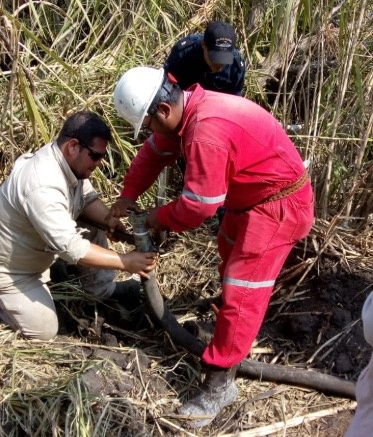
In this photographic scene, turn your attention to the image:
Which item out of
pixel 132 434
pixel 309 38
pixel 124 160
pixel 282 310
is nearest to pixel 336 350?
pixel 282 310

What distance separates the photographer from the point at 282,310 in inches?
143

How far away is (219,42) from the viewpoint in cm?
386

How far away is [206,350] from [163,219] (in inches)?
26.8

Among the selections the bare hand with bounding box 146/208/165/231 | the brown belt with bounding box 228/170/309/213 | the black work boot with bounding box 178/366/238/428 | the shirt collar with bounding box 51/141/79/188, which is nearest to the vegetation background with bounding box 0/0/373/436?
the black work boot with bounding box 178/366/238/428

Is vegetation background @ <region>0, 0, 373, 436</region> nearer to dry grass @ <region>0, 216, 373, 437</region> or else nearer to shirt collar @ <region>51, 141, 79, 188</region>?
dry grass @ <region>0, 216, 373, 437</region>

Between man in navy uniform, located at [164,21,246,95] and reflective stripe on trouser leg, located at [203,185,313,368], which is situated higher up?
man in navy uniform, located at [164,21,246,95]

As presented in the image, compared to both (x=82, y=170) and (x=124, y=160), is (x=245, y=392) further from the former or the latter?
(x=124, y=160)

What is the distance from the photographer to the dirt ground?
10.2ft

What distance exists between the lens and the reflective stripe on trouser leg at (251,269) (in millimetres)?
2895

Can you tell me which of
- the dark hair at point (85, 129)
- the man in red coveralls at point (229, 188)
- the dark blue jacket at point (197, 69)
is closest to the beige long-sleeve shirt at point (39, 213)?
the dark hair at point (85, 129)

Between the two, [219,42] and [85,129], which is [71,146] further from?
[219,42]

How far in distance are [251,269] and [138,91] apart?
0.95m

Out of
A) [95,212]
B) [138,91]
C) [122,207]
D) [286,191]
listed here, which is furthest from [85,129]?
[286,191]

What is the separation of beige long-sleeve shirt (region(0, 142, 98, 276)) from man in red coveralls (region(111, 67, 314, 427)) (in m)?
0.42
